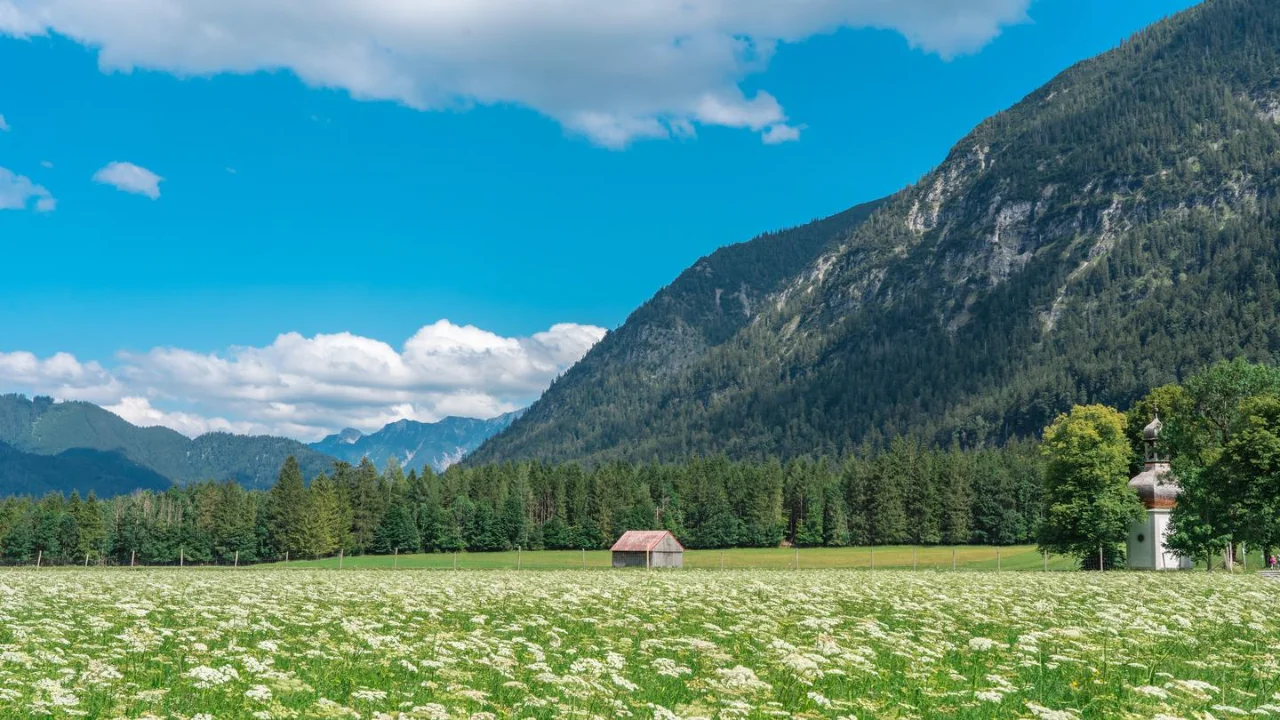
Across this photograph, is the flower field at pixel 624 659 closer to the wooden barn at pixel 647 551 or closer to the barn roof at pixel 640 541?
the wooden barn at pixel 647 551

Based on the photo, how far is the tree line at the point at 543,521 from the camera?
162 meters

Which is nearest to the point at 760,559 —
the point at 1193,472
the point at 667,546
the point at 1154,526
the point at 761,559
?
the point at 761,559

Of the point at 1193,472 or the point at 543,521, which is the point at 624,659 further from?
the point at 543,521

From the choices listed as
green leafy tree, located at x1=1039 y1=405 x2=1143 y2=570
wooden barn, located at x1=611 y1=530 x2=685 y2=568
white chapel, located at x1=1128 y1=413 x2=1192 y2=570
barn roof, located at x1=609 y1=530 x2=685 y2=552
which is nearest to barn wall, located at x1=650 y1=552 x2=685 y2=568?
wooden barn, located at x1=611 y1=530 x2=685 y2=568

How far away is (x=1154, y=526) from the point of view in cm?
8856

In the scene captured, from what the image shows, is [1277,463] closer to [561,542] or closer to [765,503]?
[765,503]

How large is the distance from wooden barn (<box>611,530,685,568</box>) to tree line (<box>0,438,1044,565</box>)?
1815 inches

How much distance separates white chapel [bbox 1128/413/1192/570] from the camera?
8738 cm

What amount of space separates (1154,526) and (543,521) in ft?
403

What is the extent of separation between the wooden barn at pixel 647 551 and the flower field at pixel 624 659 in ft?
291

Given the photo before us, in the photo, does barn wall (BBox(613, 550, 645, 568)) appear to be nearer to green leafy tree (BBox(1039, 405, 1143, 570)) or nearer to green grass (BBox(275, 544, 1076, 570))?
green grass (BBox(275, 544, 1076, 570))

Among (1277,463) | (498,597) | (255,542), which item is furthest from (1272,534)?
(255,542)

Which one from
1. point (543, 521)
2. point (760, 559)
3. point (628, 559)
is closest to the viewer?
point (628, 559)

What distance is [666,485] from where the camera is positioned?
19562 centimetres
